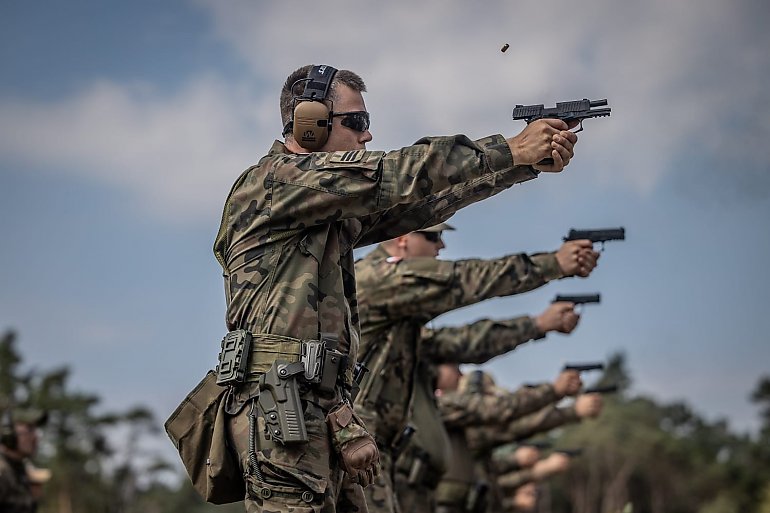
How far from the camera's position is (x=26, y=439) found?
1414 cm

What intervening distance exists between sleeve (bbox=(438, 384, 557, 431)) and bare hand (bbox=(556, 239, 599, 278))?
214 inches

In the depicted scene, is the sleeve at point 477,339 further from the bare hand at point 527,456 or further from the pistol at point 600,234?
the bare hand at point 527,456

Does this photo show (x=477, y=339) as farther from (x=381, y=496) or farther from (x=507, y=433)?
(x=507, y=433)

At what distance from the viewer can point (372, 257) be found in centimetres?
987

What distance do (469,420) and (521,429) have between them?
2.65m

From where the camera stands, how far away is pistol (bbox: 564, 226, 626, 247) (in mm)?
9016

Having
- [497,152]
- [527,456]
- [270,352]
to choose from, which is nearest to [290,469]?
[270,352]

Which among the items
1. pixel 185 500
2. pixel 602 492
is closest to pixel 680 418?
pixel 602 492

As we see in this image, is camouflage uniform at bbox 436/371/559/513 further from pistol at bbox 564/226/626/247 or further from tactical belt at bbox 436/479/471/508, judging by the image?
pistol at bbox 564/226/626/247

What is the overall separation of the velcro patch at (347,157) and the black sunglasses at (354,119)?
47 centimetres

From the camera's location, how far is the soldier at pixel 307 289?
562cm

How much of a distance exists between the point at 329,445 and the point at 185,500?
47.8m

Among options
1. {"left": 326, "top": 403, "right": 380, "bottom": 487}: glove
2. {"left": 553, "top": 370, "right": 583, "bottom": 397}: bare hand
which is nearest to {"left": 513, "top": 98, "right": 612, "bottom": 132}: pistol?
{"left": 326, "top": 403, "right": 380, "bottom": 487}: glove

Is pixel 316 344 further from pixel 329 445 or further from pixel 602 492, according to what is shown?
pixel 602 492
